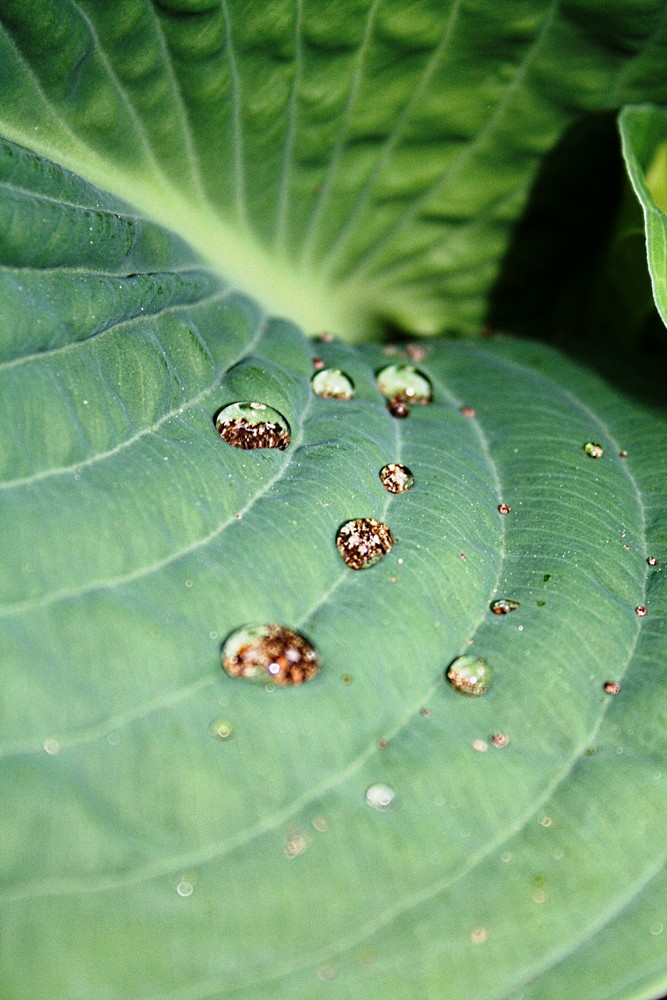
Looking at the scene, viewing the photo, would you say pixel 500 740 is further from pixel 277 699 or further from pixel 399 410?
pixel 399 410

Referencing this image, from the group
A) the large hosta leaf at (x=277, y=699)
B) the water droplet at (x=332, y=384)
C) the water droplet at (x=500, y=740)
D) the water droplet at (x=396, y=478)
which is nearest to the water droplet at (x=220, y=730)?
the large hosta leaf at (x=277, y=699)

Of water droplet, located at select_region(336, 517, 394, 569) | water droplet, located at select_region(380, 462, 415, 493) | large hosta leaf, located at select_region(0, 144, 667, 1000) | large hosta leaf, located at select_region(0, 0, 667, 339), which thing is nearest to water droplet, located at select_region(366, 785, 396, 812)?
large hosta leaf, located at select_region(0, 144, 667, 1000)

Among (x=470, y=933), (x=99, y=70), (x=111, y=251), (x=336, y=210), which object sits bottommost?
(x=470, y=933)

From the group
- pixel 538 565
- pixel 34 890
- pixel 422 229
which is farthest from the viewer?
pixel 422 229

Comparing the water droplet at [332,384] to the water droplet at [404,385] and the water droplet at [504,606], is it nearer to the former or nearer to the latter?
the water droplet at [404,385]

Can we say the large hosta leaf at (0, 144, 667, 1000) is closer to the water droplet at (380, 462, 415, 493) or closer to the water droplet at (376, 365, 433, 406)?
the water droplet at (380, 462, 415, 493)

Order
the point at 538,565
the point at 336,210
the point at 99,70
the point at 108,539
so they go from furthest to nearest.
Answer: the point at 336,210 → the point at 99,70 → the point at 538,565 → the point at 108,539

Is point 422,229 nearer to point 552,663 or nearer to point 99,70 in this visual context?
point 99,70

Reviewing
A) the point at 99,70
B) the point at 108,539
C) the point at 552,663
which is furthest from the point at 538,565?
the point at 99,70
